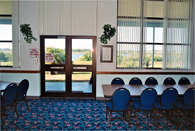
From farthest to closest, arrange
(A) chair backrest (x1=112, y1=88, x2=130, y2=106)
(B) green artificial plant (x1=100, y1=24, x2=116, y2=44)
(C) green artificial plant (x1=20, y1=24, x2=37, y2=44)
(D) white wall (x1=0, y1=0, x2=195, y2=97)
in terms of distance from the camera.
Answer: (D) white wall (x1=0, y1=0, x2=195, y2=97)
(C) green artificial plant (x1=20, y1=24, x2=37, y2=44)
(B) green artificial plant (x1=100, y1=24, x2=116, y2=44)
(A) chair backrest (x1=112, y1=88, x2=130, y2=106)

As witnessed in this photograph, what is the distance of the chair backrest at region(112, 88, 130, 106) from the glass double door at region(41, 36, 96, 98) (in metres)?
2.45

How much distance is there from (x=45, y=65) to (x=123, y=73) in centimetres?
300

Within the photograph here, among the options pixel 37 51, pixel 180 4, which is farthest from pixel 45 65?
pixel 180 4

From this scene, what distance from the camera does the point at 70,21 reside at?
5375mm

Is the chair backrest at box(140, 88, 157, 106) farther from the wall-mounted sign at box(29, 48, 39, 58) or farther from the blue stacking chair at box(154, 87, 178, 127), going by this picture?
the wall-mounted sign at box(29, 48, 39, 58)

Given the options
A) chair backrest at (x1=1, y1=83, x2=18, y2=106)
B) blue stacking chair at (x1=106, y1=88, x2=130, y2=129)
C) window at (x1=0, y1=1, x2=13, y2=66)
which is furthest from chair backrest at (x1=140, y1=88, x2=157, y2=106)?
window at (x1=0, y1=1, x2=13, y2=66)

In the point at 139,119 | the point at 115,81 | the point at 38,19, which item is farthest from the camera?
the point at 38,19

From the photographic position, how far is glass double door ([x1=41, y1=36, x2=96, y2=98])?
5.48 meters

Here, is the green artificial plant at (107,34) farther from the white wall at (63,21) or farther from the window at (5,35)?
the window at (5,35)

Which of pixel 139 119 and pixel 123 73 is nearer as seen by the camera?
pixel 139 119

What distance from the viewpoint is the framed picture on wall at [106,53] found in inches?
213

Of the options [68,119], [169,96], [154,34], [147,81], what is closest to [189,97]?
[169,96]

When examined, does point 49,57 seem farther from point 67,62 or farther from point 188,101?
point 188,101

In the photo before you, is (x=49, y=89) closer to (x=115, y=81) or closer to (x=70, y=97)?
(x=70, y=97)
